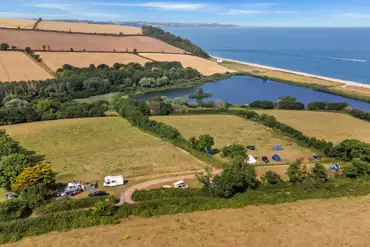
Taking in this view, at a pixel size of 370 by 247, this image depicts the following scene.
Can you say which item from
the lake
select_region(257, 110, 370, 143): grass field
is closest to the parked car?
select_region(257, 110, 370, 143): grass field

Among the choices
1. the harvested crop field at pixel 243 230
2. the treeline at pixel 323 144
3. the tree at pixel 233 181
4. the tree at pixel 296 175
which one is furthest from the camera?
the treeline at pixel 323 144

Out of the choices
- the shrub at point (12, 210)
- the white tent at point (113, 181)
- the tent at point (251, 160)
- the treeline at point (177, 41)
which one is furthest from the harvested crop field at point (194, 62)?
the shrub at point (12, 210)

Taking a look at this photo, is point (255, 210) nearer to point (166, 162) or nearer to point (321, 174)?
point (321, 174)

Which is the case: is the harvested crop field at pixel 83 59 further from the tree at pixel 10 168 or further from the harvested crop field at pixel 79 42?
the tree at pixel 10 168

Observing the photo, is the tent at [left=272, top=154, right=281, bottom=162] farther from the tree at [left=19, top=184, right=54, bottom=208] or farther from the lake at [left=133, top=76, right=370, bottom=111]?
the lake at [left=133, top=76, right=370, bottom=111]

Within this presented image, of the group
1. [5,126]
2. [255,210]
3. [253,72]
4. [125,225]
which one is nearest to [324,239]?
[255,210]

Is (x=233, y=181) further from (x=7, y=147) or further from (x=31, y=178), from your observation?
(x=7, y=147)
